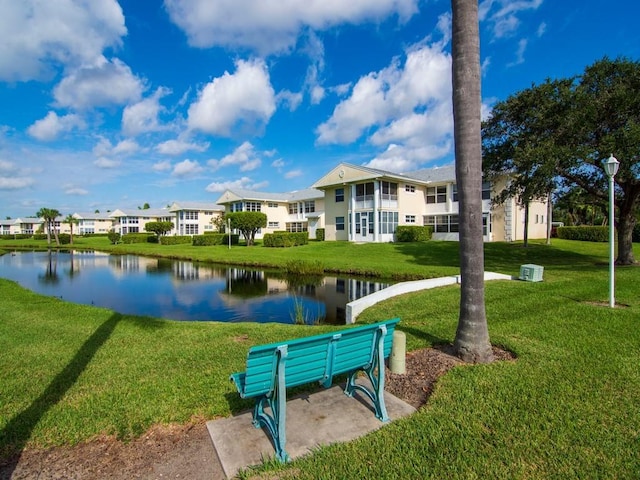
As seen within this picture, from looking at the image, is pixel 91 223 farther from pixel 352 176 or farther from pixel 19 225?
pixel 352 176

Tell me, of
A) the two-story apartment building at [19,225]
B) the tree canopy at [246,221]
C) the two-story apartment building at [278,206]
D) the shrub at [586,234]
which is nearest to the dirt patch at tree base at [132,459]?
the tree canopy at [246,221]

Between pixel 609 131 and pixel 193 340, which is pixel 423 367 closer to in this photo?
pixel 193 340

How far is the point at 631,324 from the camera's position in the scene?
6633mm

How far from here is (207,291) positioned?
50.8 ft

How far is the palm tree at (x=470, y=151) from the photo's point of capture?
4898mm

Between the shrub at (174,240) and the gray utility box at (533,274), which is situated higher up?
the shrub at (174,240)

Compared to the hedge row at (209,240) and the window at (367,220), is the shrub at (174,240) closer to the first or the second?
the hedge row at (209,240)

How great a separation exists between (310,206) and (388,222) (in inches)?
663

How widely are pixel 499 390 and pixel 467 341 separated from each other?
1076 mm

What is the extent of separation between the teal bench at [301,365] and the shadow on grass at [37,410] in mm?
1975

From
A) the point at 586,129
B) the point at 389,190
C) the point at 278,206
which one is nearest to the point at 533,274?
the point at 586,129

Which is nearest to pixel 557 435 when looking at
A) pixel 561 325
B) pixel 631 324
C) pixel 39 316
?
pixel 561 325

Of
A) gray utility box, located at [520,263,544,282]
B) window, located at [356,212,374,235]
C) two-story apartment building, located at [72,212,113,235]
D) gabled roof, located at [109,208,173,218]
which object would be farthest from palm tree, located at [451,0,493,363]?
two-story apartment building, located at [72,212,113,235]

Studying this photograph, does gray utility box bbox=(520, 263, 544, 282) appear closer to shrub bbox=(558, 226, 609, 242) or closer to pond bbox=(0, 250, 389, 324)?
pond bbox=(0, 250, 389, 324)
